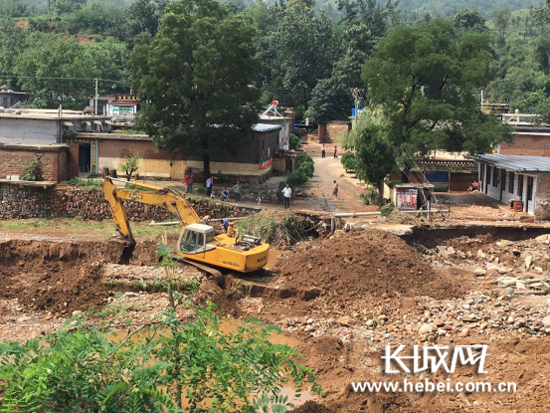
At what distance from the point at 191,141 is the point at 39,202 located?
7.70 metres

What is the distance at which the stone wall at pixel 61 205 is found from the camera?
32750 mm

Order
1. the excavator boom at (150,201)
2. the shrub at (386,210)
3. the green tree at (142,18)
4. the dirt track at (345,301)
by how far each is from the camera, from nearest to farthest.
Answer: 1. the dirt track at (345,301)
2. the excavator boom at (150,201)
3. the shrub at (386,210)
4. the green tree at (142,18)

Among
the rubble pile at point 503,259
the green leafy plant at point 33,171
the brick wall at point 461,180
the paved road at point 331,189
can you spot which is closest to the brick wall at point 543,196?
the rubble pile at point 503,259

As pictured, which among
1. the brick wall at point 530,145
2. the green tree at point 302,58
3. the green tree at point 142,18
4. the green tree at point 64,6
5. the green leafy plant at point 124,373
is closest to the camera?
the green leafy plant at point 124,373

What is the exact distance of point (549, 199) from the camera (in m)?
30.3

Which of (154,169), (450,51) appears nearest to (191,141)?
(154,169)

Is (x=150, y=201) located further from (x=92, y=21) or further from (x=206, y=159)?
(x=92, y=21)

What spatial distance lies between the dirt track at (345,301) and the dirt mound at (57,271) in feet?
0.12

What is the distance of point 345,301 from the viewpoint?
21.4m

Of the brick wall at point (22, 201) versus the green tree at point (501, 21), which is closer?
the brick wall at point (22, 201)

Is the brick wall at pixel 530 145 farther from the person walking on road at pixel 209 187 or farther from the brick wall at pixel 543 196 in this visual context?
the person walking on road at pixel 209 187

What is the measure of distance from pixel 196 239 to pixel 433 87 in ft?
61.2

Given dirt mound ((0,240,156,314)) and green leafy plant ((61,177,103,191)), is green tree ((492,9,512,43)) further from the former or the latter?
dirt mound ((0,240,156,314))

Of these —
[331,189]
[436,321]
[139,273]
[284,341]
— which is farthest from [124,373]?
[331,189]
